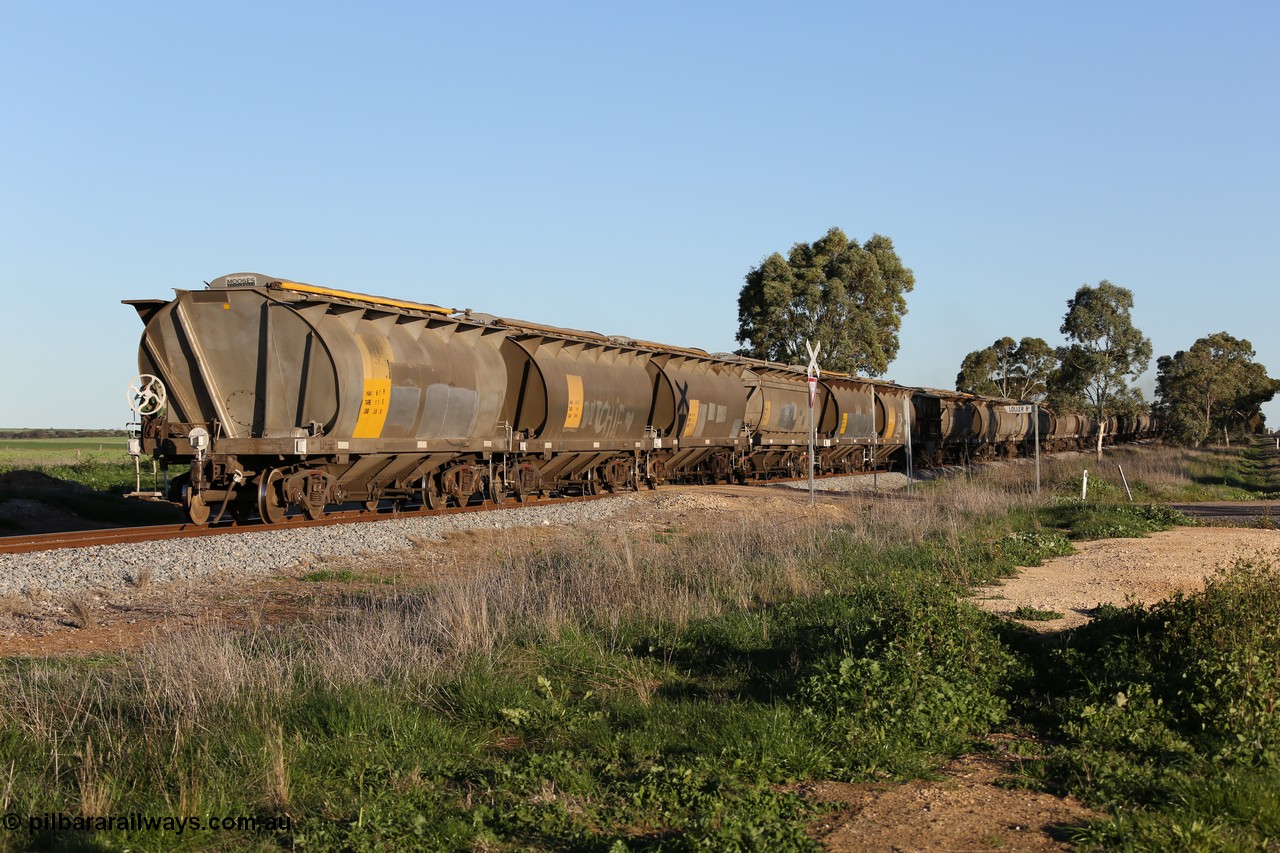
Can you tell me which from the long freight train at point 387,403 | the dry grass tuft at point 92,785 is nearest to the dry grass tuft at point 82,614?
the dry grass tuft at point 92,785

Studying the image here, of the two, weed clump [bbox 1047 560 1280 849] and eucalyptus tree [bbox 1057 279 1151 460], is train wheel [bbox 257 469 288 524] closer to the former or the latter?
weed clump [bbox 1047 560 1280 849]

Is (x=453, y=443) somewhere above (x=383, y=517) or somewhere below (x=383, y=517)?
above

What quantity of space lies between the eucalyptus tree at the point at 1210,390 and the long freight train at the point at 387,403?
49.9 metres

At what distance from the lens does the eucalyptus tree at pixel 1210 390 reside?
69.1 m

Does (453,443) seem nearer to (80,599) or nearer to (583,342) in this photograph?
(583,342)

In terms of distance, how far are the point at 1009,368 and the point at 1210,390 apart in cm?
3369

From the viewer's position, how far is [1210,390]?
68.7 meters

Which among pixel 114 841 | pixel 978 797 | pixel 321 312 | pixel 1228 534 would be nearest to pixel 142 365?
pixel 321 312

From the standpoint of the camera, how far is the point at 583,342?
25.6 meters

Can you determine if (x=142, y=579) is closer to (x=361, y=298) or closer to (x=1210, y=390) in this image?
(x=361, y=298)

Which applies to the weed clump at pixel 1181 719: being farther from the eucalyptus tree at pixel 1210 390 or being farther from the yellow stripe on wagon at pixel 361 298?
the eucalyptus tree at pixel 1210 390

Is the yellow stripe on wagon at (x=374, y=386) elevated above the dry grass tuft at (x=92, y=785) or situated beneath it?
elevated above

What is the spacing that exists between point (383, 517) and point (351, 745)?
13726mm

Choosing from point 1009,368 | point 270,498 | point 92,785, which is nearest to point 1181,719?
point 92,785
